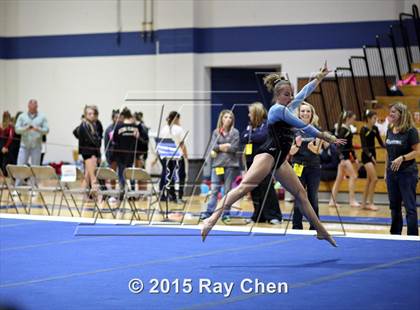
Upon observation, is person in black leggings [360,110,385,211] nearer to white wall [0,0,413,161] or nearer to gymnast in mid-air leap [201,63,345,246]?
white wall [0,0,413,161]

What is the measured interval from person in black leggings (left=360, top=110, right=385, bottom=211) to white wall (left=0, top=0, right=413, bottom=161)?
16.1 ft

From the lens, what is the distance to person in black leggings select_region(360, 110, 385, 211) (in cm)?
1316

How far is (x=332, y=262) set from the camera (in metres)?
7.41

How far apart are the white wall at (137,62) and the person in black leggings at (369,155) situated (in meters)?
4.92

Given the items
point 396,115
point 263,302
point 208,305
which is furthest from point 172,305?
point 396,115

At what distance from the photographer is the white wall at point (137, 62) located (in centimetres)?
1845

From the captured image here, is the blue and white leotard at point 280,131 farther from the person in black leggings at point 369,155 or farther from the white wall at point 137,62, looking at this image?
the white wall at point 137,62

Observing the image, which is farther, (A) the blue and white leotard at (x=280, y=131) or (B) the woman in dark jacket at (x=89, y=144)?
(B) the woman in dark jacket at (x=89, y=144)

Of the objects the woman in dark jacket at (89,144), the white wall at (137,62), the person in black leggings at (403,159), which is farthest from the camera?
the white wall at (137,62)

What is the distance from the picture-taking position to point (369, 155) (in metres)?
13.1

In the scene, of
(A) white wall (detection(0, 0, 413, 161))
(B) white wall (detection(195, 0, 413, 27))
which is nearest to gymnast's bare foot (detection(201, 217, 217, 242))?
(A) white wall (detection(0, 0, 413, 161))

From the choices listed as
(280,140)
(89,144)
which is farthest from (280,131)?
(89,144)

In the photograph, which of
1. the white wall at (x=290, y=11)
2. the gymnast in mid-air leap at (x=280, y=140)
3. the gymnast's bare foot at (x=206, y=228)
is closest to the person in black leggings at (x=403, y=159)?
the gymnast in mid-air leap at (x=280, y=140)

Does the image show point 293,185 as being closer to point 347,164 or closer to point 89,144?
A: point 347,164
